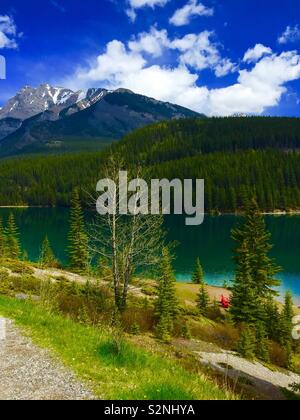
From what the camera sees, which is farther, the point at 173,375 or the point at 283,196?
the point at 283,196

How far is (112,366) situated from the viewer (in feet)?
35.8

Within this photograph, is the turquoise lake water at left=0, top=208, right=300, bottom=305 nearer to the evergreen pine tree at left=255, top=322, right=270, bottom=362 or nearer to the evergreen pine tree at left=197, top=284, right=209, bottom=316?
the evergreen pine tree at left=197, top=284, right=209, bottom=316

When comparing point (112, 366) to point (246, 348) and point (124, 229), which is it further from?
point (124, 229)

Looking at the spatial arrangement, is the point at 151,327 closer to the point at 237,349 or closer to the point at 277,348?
the point at 237,349

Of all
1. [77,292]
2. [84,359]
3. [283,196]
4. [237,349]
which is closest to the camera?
[84,359]

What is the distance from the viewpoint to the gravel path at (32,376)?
352 inches

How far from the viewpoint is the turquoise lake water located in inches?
2997

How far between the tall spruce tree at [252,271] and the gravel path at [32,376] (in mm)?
33003

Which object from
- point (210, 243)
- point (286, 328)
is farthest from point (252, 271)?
point (210, 243)

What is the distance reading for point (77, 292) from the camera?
37688 mm

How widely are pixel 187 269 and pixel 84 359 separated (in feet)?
230

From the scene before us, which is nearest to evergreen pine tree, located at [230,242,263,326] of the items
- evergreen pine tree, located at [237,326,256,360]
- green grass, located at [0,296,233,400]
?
evergreen pine tree, located at [237,326,256,360]

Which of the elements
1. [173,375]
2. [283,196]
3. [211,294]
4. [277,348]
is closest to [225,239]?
[211,294]

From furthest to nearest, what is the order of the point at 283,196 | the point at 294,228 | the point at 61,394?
the point at 283,196
the point at 294,228
the point at 61,394
